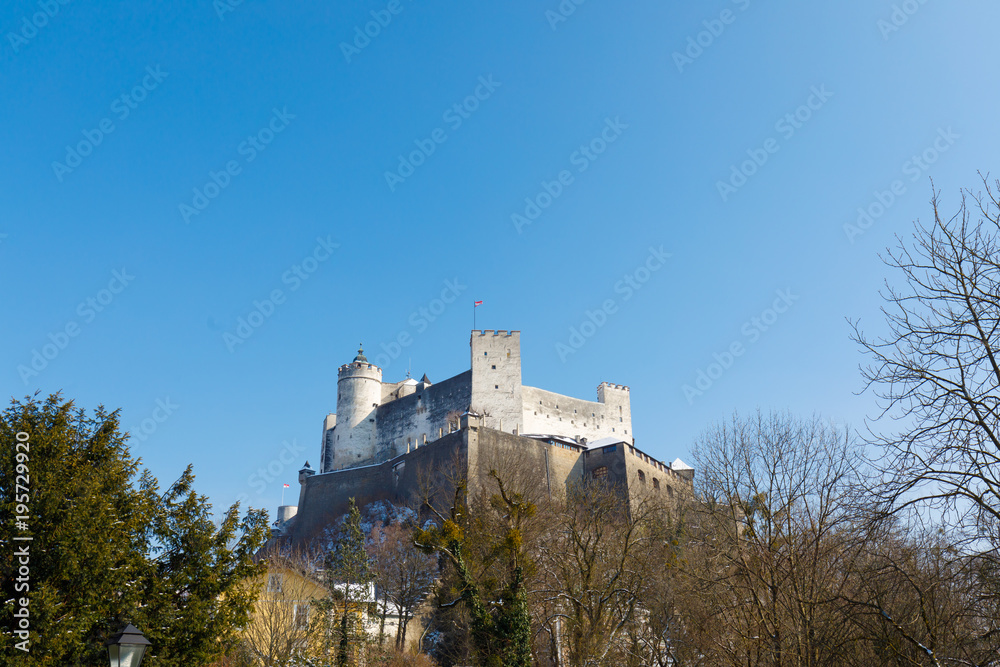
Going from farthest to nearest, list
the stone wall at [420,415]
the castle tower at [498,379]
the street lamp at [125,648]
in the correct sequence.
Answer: the stone wall at [420,415] < the castle tower at [498,379] < the street lamp at [125,648]

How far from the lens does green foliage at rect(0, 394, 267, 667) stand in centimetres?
1070

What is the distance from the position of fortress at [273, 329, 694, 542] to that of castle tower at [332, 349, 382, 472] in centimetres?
8

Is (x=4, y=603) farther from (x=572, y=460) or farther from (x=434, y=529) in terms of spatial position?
(x=572, y=460)

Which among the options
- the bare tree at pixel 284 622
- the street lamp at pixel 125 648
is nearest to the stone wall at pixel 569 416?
the bare tree at pixel 284 622

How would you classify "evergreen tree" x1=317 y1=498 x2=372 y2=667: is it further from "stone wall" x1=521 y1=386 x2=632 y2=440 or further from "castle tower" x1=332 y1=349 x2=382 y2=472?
"castle tower" x1=332 y1=349 x2=382 y2=472

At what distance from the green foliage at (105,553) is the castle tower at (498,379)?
40.5 metres

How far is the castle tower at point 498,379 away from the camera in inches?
2133

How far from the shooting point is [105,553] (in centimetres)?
1122

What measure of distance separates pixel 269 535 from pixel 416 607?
16877mm

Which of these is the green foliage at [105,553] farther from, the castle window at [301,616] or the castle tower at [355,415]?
the castle tower at [355,415]

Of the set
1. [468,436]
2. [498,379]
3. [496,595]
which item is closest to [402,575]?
[496,595]

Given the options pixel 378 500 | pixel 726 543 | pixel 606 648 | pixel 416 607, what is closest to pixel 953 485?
pixel 726 543

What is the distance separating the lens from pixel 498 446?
43.7m

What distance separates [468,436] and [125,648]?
35.7m
